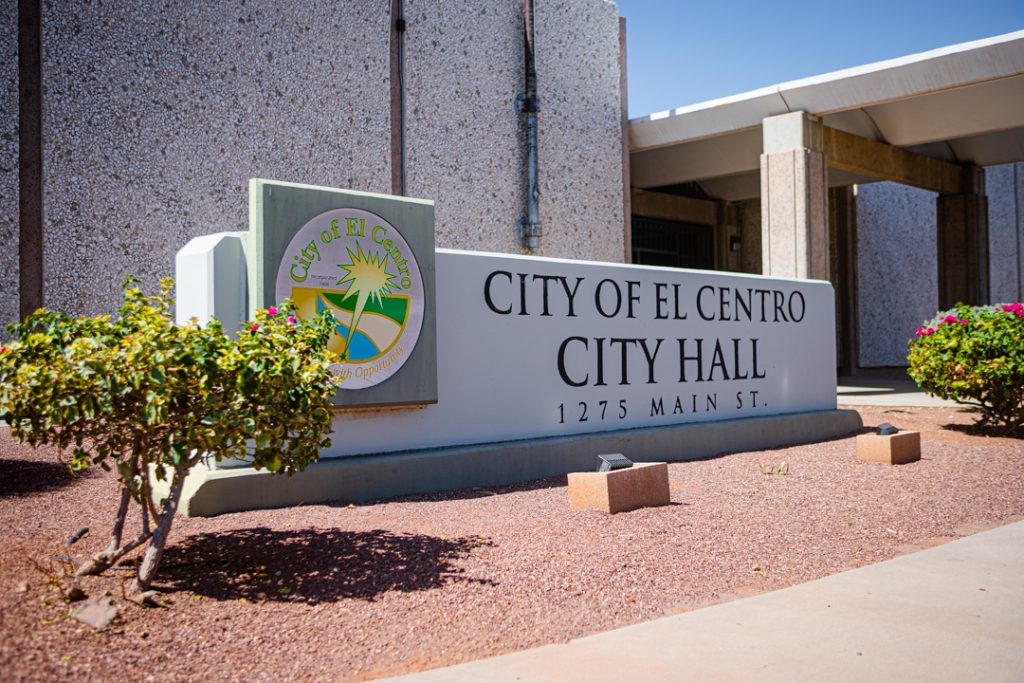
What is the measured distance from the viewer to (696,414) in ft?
33.5

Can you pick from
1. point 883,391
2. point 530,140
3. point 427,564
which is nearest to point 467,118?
point 530,140

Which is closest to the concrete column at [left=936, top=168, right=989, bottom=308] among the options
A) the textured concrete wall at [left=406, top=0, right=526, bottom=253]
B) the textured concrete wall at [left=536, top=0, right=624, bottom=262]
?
the textured concrete wall at [left=536, top=0, right=624, bottom=262]

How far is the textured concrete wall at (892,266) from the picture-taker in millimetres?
26109

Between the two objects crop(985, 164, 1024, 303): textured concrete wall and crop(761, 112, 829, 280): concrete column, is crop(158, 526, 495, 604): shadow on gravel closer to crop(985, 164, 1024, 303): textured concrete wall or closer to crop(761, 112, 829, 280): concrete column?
crop(761, 112, 829, 280): concrete column

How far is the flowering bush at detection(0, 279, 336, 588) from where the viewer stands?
4469mm

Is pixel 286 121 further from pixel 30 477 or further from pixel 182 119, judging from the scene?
pixel 30 477

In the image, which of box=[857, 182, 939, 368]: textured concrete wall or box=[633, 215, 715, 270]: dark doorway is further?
box=[857, 182, 939, 368]: textured concrete wall

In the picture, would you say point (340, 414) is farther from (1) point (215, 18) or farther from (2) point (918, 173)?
(2) point (918, 173)

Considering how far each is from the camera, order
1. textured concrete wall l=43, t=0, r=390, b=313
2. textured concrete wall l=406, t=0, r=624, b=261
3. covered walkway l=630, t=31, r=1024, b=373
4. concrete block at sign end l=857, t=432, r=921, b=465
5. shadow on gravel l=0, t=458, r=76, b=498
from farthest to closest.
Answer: covered walkway l=630, t=31, r=1024, b=373 → textured concrete wall l=406, t=0, r=624, b=261 → textured concrete wall l=43, t=0, r=390, b=313 → concrete block at sign end l=857, t=432, r=921, b=465 → shadow on gravel l=0, t=458, r=76, b=498

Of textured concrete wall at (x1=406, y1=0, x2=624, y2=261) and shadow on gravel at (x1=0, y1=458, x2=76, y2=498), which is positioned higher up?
textured concrete wall at (x1=406, y1=0, x2=624, y2=261)

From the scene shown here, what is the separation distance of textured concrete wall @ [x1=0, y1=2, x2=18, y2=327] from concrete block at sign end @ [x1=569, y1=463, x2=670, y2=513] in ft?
23.6

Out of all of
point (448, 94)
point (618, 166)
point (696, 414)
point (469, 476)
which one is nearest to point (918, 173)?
point (618, 166)

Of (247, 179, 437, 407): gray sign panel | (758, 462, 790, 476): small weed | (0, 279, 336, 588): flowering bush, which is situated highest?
(247, 179, 437, 407): gray sign panel

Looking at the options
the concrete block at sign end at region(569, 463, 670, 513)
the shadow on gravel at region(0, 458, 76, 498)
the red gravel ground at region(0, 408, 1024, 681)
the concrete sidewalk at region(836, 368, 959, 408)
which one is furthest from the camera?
the concrete sidewalk at region(836, 368, 959, 408)
